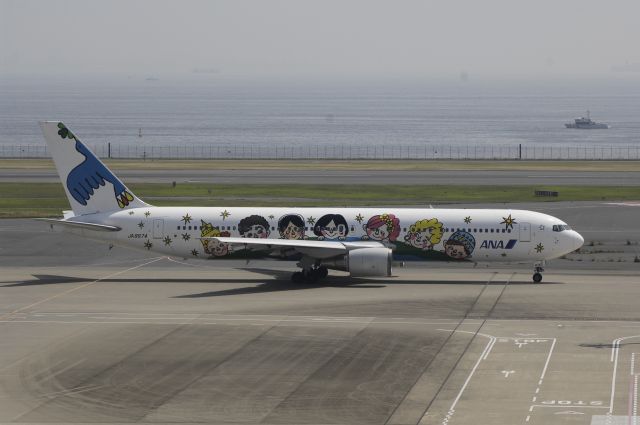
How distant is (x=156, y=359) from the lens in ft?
157

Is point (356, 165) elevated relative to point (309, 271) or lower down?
elevated

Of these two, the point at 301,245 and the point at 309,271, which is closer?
the point at 301,245

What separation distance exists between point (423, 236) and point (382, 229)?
2614mm

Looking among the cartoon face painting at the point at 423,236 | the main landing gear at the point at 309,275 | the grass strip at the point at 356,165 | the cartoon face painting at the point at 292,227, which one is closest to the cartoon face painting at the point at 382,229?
the cartoon face painting at the point at 423,236

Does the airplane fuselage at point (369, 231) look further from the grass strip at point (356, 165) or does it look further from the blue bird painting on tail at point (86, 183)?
the grass strip at point (356, 165)

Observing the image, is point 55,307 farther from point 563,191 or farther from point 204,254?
point 563,191

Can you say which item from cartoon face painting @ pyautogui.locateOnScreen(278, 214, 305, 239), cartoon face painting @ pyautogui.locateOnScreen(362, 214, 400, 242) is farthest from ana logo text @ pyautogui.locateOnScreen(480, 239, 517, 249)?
cartoon face painting @ pyautogui.locateOnScreen(278, 214, 305, 239)

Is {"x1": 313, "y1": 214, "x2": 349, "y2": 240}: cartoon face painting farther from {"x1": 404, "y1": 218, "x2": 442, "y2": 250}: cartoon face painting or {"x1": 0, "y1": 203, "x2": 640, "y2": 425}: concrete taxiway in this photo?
{"x1": 404, "y1": 218, "x2": 442, "y2": 250}: cartoon face painting

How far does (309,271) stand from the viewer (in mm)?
68875

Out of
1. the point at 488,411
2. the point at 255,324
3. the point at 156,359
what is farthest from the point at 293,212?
the point at 488,411

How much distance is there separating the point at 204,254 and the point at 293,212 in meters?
6.31

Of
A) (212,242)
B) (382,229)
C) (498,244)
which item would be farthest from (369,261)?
Answer: (212,242)

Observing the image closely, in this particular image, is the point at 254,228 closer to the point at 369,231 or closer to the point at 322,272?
the point at 322,272

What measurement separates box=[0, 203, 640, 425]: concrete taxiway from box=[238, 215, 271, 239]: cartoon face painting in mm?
2935
